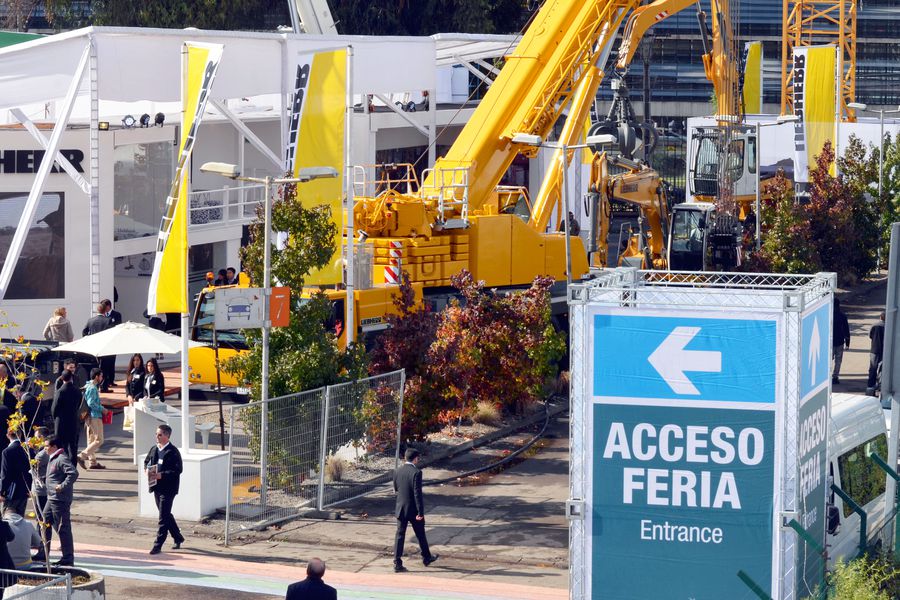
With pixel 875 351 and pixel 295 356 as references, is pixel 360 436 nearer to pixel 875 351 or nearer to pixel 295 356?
pixel 295 356

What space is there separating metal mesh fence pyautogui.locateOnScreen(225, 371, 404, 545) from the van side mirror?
7.31 m

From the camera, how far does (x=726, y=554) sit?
35.3 feet

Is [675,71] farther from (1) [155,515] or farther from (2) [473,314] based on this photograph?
(1) [155,515]

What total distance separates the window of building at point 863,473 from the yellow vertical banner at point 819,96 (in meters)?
30.9

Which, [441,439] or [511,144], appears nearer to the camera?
[441,439]

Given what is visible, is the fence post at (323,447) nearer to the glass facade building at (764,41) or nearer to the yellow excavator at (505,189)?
the yellow excavator at (505,189)

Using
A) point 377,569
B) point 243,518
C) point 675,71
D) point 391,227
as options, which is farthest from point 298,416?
point 675,71

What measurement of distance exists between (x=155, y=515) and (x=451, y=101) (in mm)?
35117

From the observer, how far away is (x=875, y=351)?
2578cm

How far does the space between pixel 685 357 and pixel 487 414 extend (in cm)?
1364

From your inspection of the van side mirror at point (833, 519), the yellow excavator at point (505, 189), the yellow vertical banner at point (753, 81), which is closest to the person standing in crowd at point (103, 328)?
the yellow excavator at point (505, 189)

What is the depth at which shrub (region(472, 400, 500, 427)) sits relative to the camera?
79.2 ft

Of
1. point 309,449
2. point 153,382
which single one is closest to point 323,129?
point 153,382

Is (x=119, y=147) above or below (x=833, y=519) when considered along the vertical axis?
above
